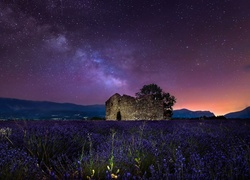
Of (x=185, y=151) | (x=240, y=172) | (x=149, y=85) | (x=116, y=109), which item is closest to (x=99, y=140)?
(x=185, y=151)

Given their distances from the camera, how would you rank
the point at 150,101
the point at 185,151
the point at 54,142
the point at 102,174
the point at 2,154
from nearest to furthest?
the point at 102,174 < the point at 2,154 < the point at 185,151 < the point at 54,142 < the point at 150,101

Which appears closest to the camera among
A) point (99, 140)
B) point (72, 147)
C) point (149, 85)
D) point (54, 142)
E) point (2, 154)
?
point (2, 154)

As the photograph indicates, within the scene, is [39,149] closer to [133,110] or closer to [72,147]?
[72,147]

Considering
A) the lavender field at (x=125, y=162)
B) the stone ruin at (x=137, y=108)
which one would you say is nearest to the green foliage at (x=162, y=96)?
the stone ruin at (x=137, y=108)

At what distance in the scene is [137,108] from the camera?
829 inches

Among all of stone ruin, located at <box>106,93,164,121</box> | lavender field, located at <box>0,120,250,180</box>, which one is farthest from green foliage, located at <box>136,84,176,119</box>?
lavender field, located at <box>0,120,250,180</box>

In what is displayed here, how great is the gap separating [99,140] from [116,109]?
61.1ft

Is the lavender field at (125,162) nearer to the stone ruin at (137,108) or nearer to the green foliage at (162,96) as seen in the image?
the stone ruin at (137,108)

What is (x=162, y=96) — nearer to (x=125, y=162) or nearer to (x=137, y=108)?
(x=137, y=108)

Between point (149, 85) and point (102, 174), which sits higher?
point (149, 85)

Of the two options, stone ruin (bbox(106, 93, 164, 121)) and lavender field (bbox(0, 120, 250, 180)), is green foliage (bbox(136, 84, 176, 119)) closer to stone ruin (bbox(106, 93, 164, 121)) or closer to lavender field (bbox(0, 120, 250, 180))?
stone ruin (bbox(106, 93, 164, 121))

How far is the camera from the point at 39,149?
3154 millimetres

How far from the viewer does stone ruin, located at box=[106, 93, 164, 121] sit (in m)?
20.6

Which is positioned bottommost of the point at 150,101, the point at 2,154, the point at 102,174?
the point at 102,174
